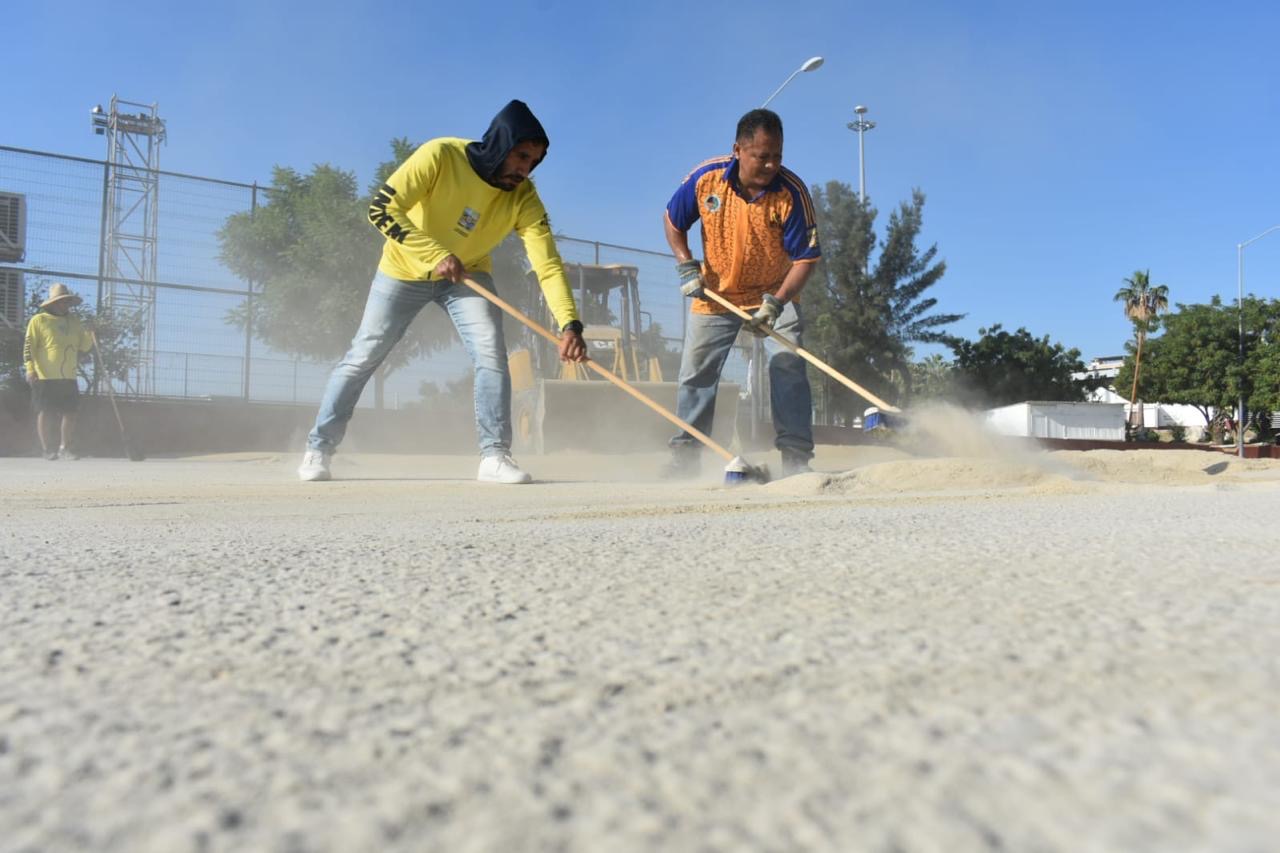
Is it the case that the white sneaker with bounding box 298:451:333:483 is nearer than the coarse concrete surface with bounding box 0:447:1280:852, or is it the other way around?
the coarse concrete surface with bounding box 0:447:1280:852

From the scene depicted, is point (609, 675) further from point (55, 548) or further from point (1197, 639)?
point (55, 548)

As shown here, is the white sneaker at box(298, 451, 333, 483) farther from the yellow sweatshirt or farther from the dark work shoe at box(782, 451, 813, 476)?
the yellow sweatshirt

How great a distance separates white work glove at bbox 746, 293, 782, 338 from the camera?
14.9 feet

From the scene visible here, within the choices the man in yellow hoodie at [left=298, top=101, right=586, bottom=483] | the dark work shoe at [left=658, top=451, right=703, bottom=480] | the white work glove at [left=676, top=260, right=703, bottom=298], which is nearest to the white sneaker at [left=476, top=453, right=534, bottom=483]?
the man in yellow hoodie at [left=298, top=101, right=586, bottom=483]

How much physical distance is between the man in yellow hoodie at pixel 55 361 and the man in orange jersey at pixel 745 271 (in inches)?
264

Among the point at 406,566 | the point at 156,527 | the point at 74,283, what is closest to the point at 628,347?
the point at 74,283

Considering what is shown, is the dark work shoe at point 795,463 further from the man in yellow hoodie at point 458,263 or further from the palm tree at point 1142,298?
the palm tree at point 1142,298

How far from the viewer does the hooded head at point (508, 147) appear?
4.02 meters

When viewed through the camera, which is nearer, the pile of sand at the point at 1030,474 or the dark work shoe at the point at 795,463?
the pile of sand at the point at 1030,474

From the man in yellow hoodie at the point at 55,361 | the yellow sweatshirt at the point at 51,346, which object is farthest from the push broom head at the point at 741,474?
the yellow sweatshirt at the point at 51,346

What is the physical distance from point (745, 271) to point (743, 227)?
0.79ft

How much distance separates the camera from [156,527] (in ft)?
7.22

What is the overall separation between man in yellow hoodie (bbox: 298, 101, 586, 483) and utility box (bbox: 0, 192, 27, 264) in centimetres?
901

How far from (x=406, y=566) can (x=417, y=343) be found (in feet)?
45.3
